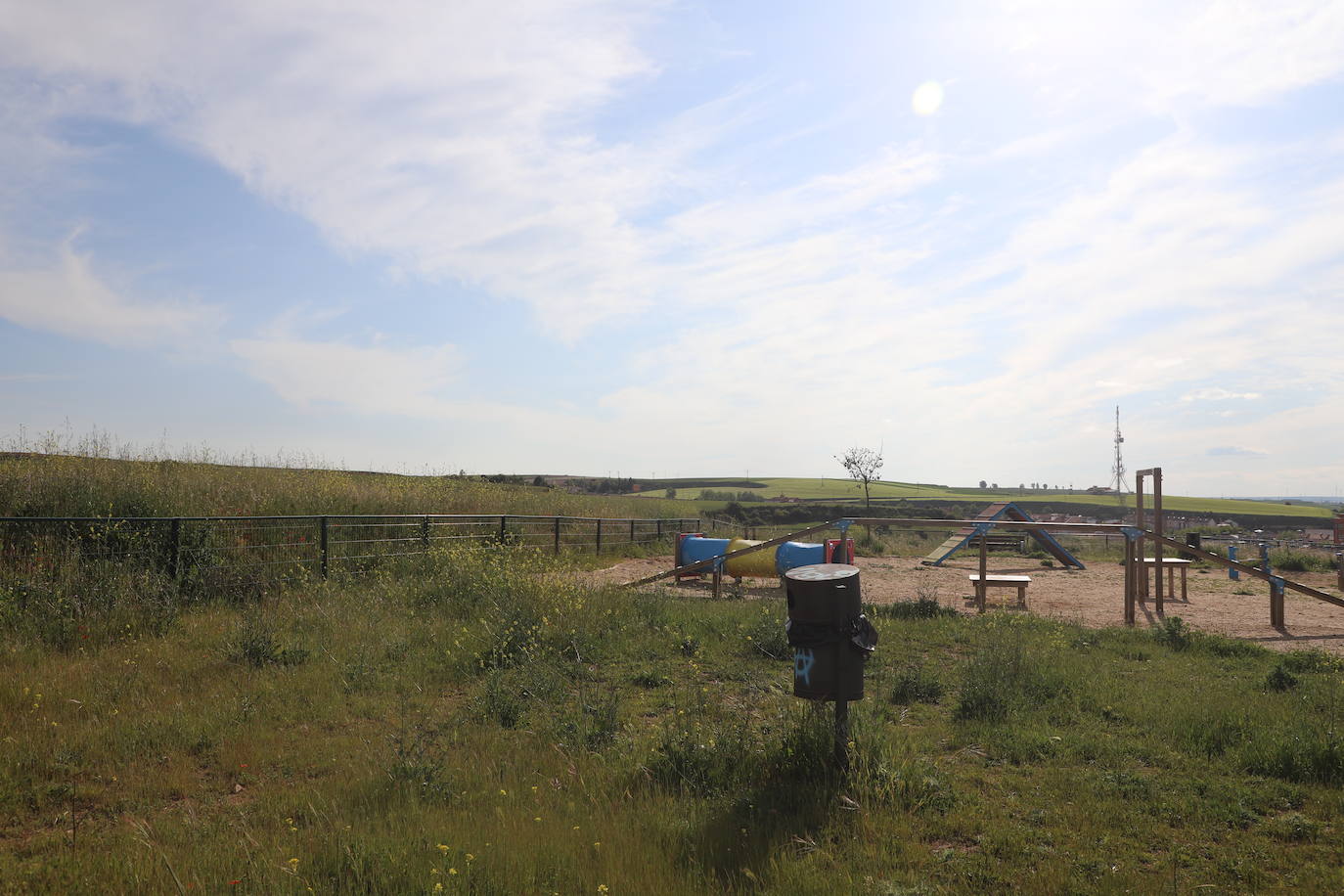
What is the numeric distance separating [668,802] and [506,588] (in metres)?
6.71

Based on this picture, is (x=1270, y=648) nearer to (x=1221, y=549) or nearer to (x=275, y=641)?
(x=275, y=641)

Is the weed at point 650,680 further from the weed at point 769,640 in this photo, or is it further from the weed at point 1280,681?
the weed at point 1280,681

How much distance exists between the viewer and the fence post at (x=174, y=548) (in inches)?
414

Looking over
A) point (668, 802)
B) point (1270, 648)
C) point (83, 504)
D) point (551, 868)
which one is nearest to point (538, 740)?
point (668, 802)

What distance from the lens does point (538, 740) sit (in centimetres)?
544

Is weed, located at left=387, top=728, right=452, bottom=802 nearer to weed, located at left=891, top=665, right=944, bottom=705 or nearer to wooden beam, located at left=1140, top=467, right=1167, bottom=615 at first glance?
weed, located at left=891, top=665, right=944, bottom=705

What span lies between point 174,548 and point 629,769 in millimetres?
8637

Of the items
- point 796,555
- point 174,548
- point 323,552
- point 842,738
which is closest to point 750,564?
point 796,555

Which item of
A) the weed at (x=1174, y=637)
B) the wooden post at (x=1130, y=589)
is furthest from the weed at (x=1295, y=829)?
the wooden post at (x=1130, y=589)

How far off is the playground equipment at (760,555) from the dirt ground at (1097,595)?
448mm

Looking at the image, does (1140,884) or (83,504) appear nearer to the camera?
(1140,884)

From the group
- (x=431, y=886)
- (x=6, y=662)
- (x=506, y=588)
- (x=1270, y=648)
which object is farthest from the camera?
(x=506, y=588)

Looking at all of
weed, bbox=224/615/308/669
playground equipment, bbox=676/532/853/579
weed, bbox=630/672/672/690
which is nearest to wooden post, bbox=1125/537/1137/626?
playground equipment, bbox=676/532/853/579

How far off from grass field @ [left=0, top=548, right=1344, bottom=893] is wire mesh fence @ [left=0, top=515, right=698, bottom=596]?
2.22 metres
